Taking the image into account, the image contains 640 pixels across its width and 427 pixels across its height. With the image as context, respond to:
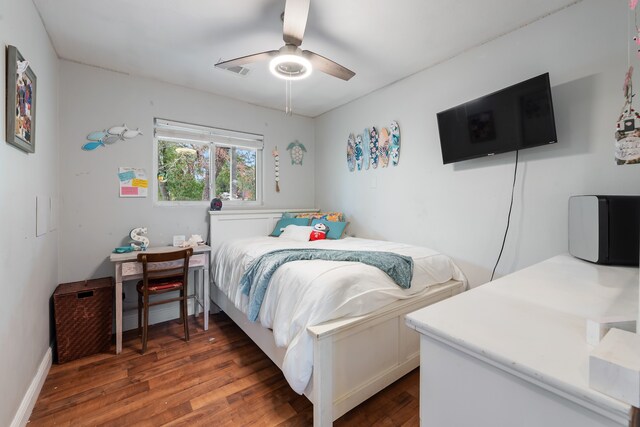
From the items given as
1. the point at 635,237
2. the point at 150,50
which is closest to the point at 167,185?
the point at 150,50

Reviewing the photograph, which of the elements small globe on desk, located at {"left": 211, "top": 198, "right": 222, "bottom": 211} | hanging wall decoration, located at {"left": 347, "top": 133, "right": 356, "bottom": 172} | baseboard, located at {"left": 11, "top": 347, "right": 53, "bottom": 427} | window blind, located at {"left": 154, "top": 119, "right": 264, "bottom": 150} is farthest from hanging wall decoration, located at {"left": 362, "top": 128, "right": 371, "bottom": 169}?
baseboard, located at {"left": 11, "top": 347, "right": 53, "bottom": 427}

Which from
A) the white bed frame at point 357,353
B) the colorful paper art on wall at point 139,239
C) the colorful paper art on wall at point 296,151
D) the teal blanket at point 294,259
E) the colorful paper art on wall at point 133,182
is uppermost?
the colorful paper art on wall at point 296,151

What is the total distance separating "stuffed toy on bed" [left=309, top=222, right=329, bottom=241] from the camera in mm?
2961

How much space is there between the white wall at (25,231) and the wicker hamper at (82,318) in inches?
3.4

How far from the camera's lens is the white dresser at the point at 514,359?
0.50 metres

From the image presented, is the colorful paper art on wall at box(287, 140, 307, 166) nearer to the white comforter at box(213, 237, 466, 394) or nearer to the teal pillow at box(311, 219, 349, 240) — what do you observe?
the teal pillow at box(311, 219, 349, 240)

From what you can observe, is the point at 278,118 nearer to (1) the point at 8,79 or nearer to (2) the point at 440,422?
(1) the point at 8,79

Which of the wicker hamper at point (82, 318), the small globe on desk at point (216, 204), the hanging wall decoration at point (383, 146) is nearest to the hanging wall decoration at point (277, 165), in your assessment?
the small globe on desk at point (216, 204)

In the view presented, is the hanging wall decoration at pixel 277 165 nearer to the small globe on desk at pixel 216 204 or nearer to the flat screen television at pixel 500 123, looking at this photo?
the small globe on desk at pixel 216 204

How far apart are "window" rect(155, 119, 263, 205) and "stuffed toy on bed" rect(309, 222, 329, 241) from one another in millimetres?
918

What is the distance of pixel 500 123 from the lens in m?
1.95

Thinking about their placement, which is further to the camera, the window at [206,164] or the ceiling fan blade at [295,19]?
the window at [206,164]

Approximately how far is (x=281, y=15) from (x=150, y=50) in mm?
1228

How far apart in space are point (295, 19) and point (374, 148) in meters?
1.69
